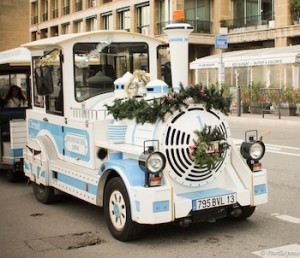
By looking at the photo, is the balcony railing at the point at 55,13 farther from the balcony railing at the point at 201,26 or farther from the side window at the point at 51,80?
the side window at the point at 51,80

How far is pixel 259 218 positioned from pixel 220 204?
1.12 m

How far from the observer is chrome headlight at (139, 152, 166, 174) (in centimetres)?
530

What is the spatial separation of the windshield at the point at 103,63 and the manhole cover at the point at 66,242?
1.97m

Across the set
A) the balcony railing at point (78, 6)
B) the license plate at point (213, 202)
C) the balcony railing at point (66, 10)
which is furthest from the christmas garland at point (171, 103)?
the balcony railing at point (66, 10)

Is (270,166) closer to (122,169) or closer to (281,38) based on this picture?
(122,169)

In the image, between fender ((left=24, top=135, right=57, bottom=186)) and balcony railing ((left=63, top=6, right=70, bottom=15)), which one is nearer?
fender ((left=24, top=135, right=57, bottom=186))

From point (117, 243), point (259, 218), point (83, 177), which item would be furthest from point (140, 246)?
point (259, 218)

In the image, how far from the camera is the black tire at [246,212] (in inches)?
248

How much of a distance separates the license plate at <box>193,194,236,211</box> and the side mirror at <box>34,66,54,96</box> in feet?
8.87

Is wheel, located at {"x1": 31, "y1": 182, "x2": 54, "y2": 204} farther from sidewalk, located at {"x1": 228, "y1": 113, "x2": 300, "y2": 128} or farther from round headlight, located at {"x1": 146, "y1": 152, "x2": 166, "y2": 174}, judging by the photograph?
sidewalk, located at {"x1": 228, "y1": 113, "x2": 300, "y2": 128}

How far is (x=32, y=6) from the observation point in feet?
222

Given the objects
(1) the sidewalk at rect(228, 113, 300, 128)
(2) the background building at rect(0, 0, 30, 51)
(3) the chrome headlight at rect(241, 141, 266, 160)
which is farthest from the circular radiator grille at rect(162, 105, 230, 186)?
(2) the background building at rect(0, 0, 30, 51)

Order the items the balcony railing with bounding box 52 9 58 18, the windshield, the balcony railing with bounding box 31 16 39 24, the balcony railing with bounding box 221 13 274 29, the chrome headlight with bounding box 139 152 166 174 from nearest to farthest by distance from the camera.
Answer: the chrome headlight with bounding box 139 152 166 174 → the windshield → the balcony railing with bounding box 221 13 274 29 → the balcony railing with bounding box 52 9 58 18 → the balcony railing with bounding box 31 16 39 24

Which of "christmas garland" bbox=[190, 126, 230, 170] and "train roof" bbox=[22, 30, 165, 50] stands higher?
"train roof" bbox=[22, 30, 165, 50]
